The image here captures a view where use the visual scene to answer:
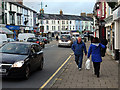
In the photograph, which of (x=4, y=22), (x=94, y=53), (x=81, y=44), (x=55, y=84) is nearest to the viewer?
(x=55, y=84)

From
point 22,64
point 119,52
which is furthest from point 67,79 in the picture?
point 119,52

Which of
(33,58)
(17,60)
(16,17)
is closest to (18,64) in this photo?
(17,60)

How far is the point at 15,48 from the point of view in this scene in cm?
978

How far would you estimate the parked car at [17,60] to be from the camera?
8.22 m

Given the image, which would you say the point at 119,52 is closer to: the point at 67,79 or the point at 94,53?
the point at 94,53

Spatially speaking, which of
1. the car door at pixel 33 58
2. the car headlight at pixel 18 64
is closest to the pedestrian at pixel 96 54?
the car door at pixel 33 58

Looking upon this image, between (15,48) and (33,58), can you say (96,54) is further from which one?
(15,48)

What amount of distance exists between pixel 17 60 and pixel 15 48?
57.0 inches

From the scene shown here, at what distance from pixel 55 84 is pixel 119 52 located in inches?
292

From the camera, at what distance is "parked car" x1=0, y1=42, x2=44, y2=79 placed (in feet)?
27.0

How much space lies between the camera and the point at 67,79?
8.73 meters

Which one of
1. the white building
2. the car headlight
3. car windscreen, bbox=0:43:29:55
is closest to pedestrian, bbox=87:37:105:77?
car windscreen, bbox=0:43:29:55

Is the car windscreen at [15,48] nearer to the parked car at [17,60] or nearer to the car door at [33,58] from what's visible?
the parked car at [17,60]

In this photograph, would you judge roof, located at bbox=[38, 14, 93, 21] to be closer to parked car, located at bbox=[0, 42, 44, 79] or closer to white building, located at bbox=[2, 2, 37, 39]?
white building, located at bbox=[2, 2, 37, 39]
